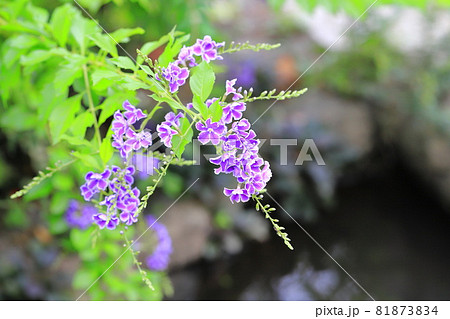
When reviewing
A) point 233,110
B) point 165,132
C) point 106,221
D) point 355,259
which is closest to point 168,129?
point 165,132

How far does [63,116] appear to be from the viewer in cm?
114

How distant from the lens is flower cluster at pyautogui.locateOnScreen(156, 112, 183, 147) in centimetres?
87

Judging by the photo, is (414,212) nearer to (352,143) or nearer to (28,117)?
(352,143)

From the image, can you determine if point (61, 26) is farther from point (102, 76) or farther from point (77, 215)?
point (77, 215)

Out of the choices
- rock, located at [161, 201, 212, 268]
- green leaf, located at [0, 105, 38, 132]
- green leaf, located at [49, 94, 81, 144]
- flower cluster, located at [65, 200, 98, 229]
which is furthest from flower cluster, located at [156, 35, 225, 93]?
rock, located at [161, 201, 212, 268]

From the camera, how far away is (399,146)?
3.82 meters

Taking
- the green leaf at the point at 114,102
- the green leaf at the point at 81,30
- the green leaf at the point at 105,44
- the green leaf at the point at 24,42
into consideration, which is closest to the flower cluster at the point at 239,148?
the green leaf at the point at 114,102

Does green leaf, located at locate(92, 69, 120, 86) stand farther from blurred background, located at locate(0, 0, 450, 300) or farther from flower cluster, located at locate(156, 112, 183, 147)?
blurred background, located at locate(0, 0, 450, 300)

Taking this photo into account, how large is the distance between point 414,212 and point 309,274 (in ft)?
3.17

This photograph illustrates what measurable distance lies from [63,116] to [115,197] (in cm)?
30

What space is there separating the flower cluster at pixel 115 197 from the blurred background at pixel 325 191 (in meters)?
1.51

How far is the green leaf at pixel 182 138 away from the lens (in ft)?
2.91
